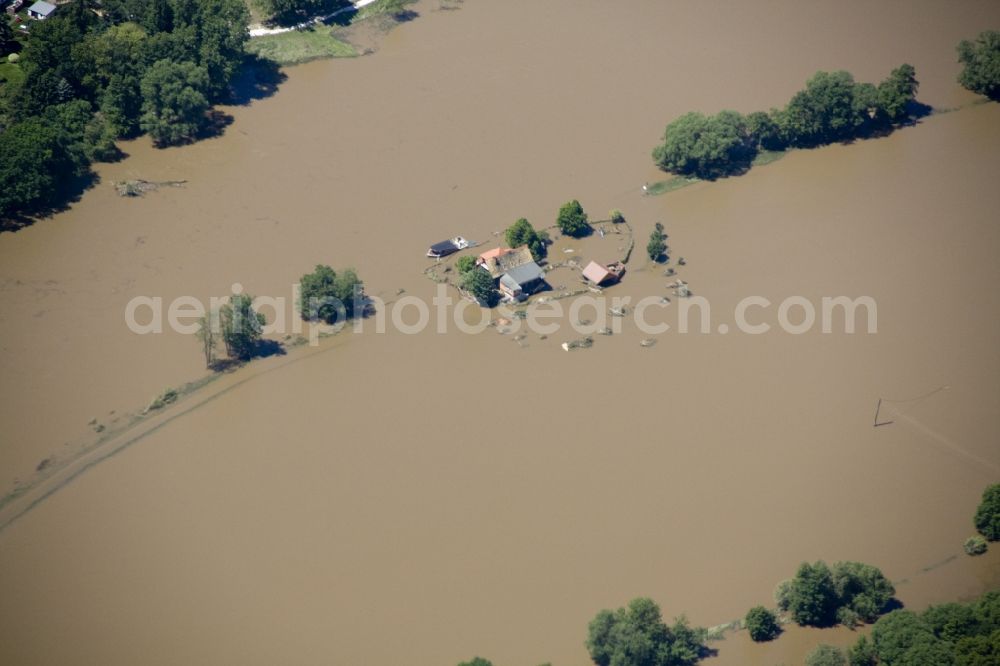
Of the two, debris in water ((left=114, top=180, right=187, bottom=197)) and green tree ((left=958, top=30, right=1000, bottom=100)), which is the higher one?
green tree ((left=958, top=30, right=1000, bottom=100))

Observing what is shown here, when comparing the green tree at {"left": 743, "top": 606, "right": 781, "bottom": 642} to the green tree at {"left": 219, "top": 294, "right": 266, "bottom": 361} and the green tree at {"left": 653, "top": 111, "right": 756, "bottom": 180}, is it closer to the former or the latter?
the green tree at {"left": 219, "top": 294, "right": 266, "bottom": 361}

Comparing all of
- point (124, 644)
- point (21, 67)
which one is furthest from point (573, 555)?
point (21, 67)

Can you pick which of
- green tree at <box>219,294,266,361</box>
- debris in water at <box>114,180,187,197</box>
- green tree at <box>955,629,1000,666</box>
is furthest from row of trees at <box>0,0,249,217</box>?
green tree at <box>955,629,1000,666</box>

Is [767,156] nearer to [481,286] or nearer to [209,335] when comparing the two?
[481,286]

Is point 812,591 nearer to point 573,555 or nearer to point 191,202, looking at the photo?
point 573,555

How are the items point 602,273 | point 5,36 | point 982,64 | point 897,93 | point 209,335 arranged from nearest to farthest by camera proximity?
1. point 209,335
2. point 602,273
3. point 897,93
4. point 5,36
5. point 982,64

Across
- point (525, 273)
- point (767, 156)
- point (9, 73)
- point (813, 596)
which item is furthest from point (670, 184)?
point (9, 73)
